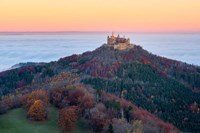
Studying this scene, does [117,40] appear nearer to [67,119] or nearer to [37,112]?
[37,112]

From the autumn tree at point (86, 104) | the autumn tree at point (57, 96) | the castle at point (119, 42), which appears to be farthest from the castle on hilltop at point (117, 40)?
the autumn tree at point (86, 104)

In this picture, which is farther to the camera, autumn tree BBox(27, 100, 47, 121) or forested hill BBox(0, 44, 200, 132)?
forested hill BBox(0, 44, 200, 132)

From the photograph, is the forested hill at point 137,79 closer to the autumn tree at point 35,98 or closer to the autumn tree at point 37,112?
the autumn tree at point 35,98

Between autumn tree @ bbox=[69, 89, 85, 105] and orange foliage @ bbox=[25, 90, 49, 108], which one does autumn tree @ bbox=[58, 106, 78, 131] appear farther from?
orange foliage @ bbox=[25, 90, 49, 108]

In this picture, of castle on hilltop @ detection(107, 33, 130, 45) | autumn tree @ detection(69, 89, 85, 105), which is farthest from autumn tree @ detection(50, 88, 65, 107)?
castle on hilltop @ detection(107, 33, 130, 45)

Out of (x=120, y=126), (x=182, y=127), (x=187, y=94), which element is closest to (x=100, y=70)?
(x=187, y=94)

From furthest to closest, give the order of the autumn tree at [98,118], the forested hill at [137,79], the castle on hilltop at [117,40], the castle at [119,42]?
the castle on hilltop at [117,40] → the castle at [119,42] → the forested hill at [137,79] → the autumn tree at [98,118]

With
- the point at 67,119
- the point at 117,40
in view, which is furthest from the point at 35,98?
the point at 117,40

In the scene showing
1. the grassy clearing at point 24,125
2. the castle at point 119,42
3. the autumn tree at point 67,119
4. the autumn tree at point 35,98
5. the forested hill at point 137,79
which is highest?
the castle at point 119,42
